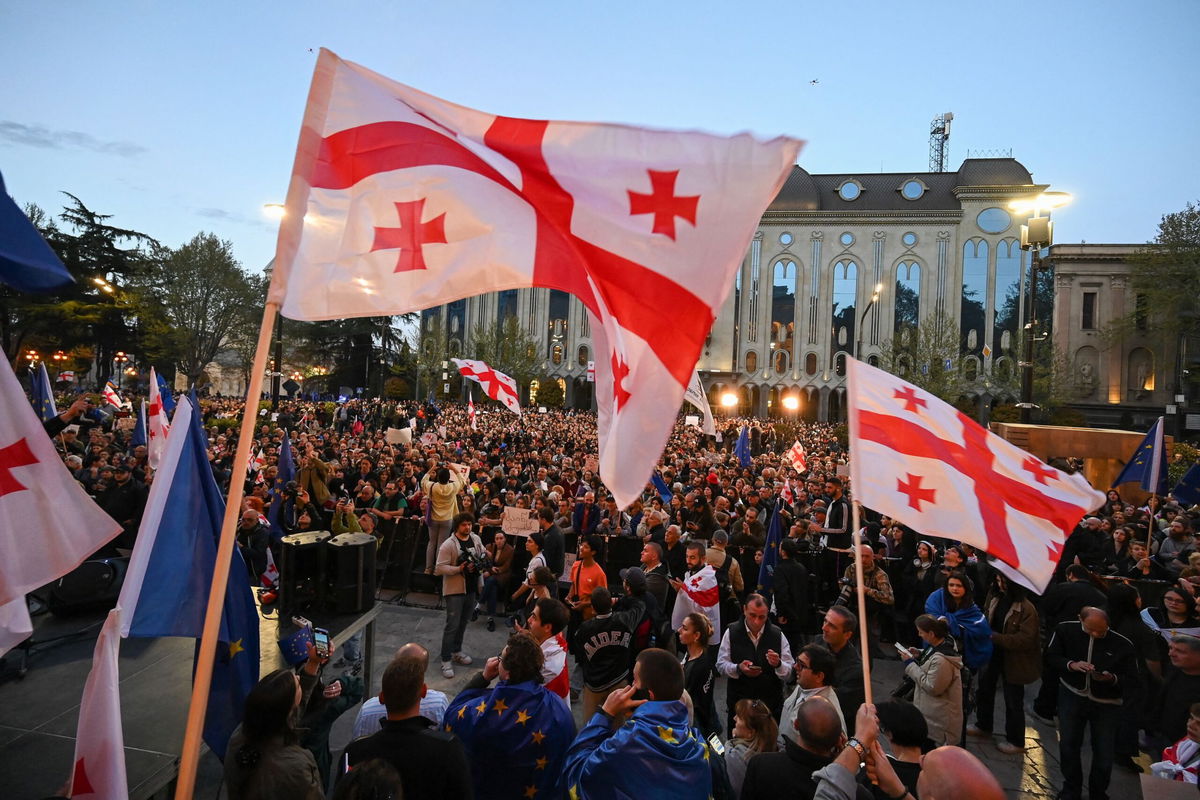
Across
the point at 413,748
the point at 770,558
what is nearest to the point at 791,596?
the point at 770,558

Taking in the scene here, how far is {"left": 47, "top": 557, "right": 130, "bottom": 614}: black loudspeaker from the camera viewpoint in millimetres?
5980

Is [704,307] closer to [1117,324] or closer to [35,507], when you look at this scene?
[35,507]

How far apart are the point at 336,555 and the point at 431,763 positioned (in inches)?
117

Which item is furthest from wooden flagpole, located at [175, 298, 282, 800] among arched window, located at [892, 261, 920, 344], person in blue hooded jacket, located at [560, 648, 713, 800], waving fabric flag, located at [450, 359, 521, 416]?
arched window, located at [892, 261, 920, 344]

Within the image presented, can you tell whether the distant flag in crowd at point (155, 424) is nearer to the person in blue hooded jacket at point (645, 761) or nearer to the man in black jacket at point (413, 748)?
the man in black jacket at point (413, 748)

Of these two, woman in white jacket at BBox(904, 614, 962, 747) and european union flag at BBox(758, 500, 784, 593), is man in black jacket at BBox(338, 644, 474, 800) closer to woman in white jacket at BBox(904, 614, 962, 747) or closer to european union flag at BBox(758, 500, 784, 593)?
woman in white jacket at BBox(904, 614, 962, 747)

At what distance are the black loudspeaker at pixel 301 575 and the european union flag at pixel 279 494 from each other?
448 cm

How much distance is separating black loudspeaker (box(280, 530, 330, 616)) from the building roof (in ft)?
193

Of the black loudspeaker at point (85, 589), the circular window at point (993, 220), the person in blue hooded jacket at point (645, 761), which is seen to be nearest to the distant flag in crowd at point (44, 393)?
the black loudspeaker at point (85, 589)

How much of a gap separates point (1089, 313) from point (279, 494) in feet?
188

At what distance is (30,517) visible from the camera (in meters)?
2.96

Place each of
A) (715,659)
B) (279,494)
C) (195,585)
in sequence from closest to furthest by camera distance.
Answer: (195,585), (715,659), (279,494)

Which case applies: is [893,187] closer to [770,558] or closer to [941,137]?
[941,137]

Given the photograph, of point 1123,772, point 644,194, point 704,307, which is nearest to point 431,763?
point 704,307
